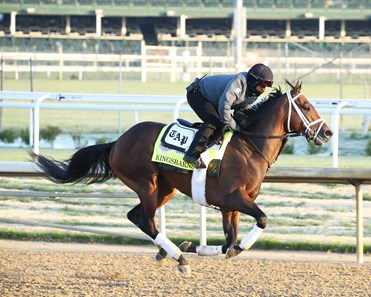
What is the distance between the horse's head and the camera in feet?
21.0

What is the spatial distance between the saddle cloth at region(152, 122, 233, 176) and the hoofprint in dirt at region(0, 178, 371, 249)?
2.06m

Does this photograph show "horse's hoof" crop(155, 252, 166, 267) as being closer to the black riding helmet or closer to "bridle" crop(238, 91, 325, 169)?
"bridle" crop(238, 91, 325, 169)

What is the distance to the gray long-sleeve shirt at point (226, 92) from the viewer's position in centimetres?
634

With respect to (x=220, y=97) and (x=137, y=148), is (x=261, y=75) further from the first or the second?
(x=137, y=148)

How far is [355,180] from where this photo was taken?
23.9 ft

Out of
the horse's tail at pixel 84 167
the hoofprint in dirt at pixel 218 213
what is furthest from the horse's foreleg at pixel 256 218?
the hoofprint in dirt at pixel 218 213

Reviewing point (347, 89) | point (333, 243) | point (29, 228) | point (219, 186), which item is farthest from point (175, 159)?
point (347, 89)

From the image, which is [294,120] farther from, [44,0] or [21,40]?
[44,0]

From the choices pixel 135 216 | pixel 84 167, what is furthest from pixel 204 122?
pixel 84 167

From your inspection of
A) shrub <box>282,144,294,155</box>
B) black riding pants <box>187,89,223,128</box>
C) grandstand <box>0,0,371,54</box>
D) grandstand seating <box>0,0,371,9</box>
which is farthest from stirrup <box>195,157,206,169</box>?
grandstand seating <box>0,0,371,9</box>

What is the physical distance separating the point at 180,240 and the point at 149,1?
25590mm

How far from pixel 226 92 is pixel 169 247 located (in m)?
1.06

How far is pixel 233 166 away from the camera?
21.0ft

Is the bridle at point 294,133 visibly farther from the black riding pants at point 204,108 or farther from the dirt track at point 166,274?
the dirt track at point 166,274
